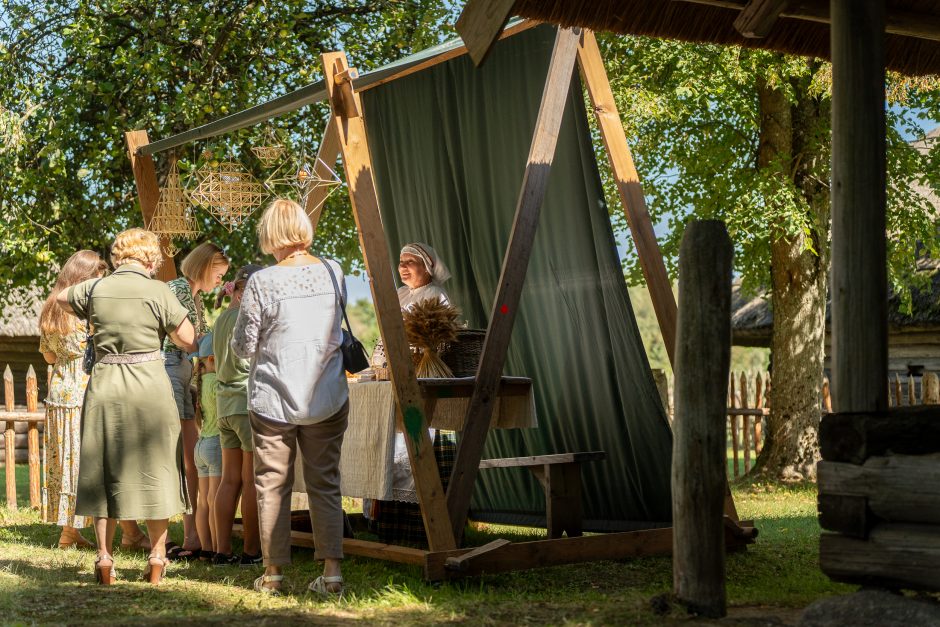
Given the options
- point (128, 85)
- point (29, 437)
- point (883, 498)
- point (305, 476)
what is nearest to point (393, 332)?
point (305, 476)

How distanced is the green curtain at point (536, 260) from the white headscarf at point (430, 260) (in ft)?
0.92

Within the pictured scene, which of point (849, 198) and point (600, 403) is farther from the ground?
point (849, 198)

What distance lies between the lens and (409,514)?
6.49 metres

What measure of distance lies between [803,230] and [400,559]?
5.87m

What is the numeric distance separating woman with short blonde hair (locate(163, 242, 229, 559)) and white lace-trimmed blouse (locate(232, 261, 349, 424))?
4.15ft

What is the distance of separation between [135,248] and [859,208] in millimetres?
3411

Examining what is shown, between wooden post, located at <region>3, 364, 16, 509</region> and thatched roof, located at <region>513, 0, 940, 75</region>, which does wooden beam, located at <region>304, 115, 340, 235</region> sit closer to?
thatched roof, located at <region>513, 0, 940, 75</region>

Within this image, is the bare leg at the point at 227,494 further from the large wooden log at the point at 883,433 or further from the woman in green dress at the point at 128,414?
the large wooden log at the point at 883,433

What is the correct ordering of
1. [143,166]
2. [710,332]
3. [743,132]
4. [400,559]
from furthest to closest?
[743,132] < [143,166] < [400,559] < [710,332]

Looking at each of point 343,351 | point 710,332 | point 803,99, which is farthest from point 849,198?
point 803,99

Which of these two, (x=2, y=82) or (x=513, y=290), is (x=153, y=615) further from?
(x=2, y=82)

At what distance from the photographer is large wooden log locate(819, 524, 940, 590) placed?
3.90 meters

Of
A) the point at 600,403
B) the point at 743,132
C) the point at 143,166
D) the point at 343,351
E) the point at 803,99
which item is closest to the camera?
the point at 343,351

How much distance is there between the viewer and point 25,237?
10.2 meters
